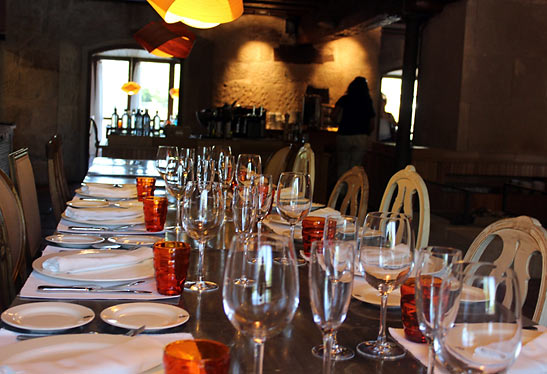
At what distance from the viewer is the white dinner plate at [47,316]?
1.13m

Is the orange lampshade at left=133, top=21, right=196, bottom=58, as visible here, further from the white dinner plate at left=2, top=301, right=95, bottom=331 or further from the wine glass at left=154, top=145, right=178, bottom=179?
the white dinner plate at left=2, top=301, right=95, bottom=331

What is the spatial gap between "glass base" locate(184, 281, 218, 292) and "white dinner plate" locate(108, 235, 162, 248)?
360 millimetres

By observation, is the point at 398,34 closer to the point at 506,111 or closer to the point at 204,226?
the point at 506,111

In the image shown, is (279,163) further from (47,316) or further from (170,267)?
(47,316)

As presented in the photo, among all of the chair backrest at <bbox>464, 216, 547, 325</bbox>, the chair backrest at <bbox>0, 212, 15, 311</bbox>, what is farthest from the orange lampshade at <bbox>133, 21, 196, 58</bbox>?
the chair backrest at <bbox>464, 216, 547, 325</bbox>

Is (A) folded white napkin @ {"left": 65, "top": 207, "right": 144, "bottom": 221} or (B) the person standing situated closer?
(A) folded white napkin @ {"left": 65, "top": 207, "right": 144, "bottom": 221}

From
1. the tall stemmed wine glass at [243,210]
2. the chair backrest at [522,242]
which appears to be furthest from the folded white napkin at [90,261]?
the chair backrest at [522,242]

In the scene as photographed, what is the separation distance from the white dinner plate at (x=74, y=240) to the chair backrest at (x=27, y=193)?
2.84 ft

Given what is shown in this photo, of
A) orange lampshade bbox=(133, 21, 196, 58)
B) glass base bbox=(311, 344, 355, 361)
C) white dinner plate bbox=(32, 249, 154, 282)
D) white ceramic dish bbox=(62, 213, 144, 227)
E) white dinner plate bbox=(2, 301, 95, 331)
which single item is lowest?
glass base bbox=(311, 344, 355, 361)

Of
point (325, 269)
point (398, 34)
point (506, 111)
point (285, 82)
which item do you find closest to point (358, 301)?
point (325, 269)

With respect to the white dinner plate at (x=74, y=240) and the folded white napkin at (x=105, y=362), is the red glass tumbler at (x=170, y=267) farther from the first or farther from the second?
the white dinner plate at (x=74, y=240)

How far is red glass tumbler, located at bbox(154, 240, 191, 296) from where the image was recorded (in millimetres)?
1348

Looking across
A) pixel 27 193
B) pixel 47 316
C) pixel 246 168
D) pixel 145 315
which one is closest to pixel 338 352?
pixel 145 315

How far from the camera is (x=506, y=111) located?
6453 mm
